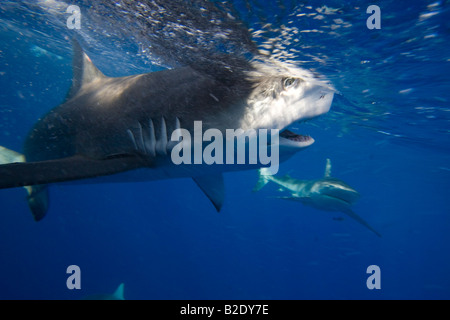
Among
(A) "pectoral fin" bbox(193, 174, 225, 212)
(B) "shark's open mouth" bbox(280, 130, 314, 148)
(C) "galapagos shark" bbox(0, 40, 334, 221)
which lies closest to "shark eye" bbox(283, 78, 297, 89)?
(C) "galapagos shark" bbox(0, 40, 334, 221)

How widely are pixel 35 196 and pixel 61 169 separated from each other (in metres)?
3.68

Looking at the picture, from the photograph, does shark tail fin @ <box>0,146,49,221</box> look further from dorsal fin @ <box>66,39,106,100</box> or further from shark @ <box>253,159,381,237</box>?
shark @ <box>253,159,381,237</box>

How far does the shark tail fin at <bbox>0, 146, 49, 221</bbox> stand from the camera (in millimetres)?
5284

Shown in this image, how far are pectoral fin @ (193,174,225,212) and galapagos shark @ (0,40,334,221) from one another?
3.31 ft

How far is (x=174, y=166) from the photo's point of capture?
11.3ft

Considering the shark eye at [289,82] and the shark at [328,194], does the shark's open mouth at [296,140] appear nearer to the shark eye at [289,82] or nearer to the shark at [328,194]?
the shark eye at [289,82]

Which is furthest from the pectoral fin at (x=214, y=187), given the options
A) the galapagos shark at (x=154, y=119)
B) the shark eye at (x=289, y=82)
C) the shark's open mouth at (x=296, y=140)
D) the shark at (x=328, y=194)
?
the shark at (x=328, y=194)

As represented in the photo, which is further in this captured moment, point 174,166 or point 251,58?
point 251,58

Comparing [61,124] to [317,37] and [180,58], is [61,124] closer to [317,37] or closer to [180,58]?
[180,58]

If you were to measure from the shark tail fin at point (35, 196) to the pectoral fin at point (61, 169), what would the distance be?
3.23 m

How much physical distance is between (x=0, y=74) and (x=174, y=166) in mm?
60368

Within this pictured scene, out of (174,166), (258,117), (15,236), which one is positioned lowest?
(15,236)

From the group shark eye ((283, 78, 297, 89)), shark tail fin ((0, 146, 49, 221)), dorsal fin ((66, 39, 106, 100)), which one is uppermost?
dorsal fin ((66, 39, 106, 100))
